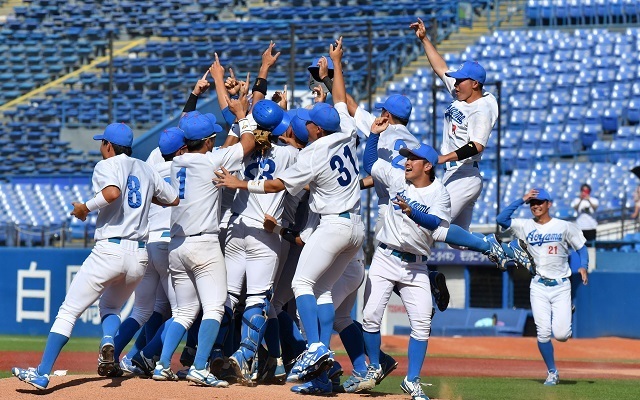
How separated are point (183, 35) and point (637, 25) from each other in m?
11.7

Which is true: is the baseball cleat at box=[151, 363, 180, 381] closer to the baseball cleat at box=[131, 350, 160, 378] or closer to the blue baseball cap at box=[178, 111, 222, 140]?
the baseball cleat at box=[131, 350, 160, 378]

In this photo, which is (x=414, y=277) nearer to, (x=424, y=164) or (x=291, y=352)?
(x=424, y=164)

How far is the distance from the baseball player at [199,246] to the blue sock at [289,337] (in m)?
0.96

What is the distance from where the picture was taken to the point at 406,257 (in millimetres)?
8305

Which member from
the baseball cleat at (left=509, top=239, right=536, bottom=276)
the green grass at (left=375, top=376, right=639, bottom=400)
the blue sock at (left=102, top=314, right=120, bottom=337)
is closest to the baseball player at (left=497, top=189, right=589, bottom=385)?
the green grass at (left=375, top=376, right=639, bottom=400)

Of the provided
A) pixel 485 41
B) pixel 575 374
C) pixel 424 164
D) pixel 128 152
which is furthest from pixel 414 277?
pixel 485 41

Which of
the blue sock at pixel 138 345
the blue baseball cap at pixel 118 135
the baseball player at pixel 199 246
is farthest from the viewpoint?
the blue sock at pixel 138 345

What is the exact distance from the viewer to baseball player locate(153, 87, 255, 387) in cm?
841

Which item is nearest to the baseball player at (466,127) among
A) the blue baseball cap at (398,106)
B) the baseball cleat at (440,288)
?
the blue baseball cap at (398,106)

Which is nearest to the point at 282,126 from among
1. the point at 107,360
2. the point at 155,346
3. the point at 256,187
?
the point at 256,187

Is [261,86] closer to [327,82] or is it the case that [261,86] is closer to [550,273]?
[327,82]

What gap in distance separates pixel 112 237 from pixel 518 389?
13.9ft

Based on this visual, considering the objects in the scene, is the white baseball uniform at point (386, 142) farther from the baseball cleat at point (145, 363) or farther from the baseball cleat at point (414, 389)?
the baseball cleat at point (145, 363)

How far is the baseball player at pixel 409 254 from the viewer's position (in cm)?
815
